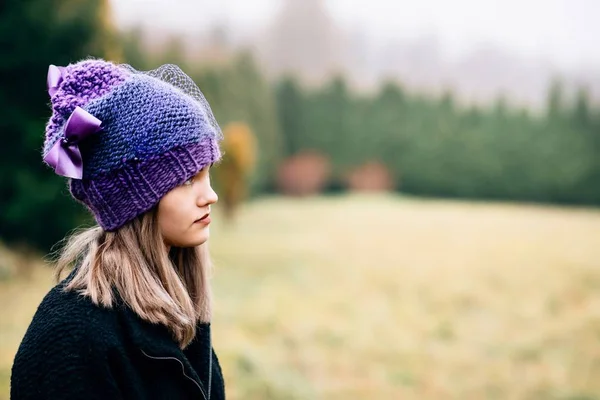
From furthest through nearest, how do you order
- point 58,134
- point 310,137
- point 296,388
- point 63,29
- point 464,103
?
point 310,137
point 464,103
point 63,29
point 296,388
point 58,134

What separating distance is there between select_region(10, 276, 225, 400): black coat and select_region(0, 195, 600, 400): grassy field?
2.37 metres

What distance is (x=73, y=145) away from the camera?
1123 millimetres

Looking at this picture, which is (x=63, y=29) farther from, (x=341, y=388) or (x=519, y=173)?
(x=519, y=173)

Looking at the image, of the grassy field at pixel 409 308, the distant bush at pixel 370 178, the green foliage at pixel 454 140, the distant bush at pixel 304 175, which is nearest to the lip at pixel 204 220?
the grassy field at pixel 409 308

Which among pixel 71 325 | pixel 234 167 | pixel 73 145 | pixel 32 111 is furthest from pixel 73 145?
pixel 234 167

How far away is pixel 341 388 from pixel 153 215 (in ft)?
9.20

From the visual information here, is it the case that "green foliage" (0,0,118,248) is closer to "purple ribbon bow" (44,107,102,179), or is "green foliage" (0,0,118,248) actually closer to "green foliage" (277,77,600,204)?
"purple ribbon bow" (44,107,102,179)

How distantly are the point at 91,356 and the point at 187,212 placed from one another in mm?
367

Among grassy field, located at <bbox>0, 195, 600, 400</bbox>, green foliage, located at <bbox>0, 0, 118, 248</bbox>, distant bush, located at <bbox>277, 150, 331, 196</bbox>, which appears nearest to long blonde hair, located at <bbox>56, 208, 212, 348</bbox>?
grassy field, located at <bbox>0, 195, 600, 400</bbox>

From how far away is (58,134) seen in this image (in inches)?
46.3

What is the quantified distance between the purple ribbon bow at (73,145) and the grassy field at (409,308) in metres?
2.54

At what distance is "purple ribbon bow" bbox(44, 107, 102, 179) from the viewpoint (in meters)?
1.09

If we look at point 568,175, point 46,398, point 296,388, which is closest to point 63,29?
point 296,388

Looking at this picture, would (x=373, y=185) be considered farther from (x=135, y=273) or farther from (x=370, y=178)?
(x=135, y=273)
